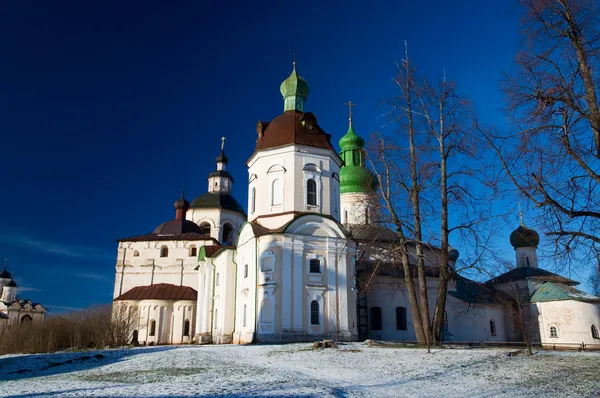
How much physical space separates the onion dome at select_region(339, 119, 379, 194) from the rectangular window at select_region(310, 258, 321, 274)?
11252 millimetres

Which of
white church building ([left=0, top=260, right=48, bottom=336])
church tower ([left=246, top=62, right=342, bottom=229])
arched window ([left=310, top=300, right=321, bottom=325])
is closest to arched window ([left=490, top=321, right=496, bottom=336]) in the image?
church tower ([left=246, top=62, right=342, bottom=229])

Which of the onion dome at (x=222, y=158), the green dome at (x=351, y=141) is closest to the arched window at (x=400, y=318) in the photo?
the green dome at (x=351, y=141)

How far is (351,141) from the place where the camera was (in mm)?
35656

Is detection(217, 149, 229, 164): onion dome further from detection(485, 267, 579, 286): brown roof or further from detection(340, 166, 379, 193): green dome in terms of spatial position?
detection(485, 267, 579, 286): brown roof

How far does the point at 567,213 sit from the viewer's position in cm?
1018

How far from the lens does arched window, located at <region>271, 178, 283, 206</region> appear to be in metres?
25.5

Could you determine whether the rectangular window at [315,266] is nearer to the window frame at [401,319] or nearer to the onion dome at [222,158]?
the window frame at [401,319]

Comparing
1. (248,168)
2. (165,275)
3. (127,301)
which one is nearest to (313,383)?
(248,168)

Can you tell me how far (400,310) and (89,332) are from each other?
16113 mm

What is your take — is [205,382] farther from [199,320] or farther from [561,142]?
[199,320]

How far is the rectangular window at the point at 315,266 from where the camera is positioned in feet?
77.8

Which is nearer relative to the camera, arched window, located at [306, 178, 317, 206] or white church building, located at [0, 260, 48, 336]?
arched window, located at [306, 178, 317, 206]

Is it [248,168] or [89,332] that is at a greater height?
[248,168]

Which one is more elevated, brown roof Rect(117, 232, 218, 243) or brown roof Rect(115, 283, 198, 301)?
brown roof Rect(117, 232, 218, 243)
